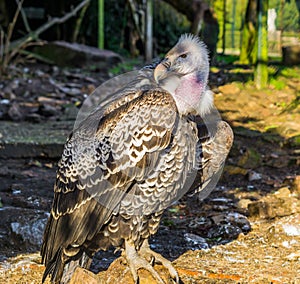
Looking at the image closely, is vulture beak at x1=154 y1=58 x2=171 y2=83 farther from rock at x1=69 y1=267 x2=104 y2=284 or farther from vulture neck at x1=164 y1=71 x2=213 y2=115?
rock at x1=69 y1=267 x2=104 y2=284

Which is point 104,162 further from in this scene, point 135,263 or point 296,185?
point 296,185

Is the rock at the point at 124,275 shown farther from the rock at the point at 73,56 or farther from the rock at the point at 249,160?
the rock at the point at 73,56

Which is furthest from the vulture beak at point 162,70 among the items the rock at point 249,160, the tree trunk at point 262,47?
the tree trunk at point 262,47

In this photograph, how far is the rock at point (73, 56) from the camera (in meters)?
14.2

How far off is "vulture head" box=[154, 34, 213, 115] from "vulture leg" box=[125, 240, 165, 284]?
0.80 m

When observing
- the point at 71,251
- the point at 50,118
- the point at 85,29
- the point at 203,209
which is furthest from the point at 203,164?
the point at 85,29

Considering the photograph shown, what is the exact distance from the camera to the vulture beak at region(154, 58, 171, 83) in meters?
3.64

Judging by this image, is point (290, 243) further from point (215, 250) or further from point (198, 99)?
point (198, 99)

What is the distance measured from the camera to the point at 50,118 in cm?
947

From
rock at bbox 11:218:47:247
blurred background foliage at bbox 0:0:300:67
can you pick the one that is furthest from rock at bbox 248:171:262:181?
blurred background foliage at bbox 0:0:300:67

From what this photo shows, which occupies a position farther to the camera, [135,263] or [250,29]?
[250,29]

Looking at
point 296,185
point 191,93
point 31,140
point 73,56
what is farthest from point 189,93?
point 73,56

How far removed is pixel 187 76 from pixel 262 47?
6707mm

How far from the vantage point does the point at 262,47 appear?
1019cm
